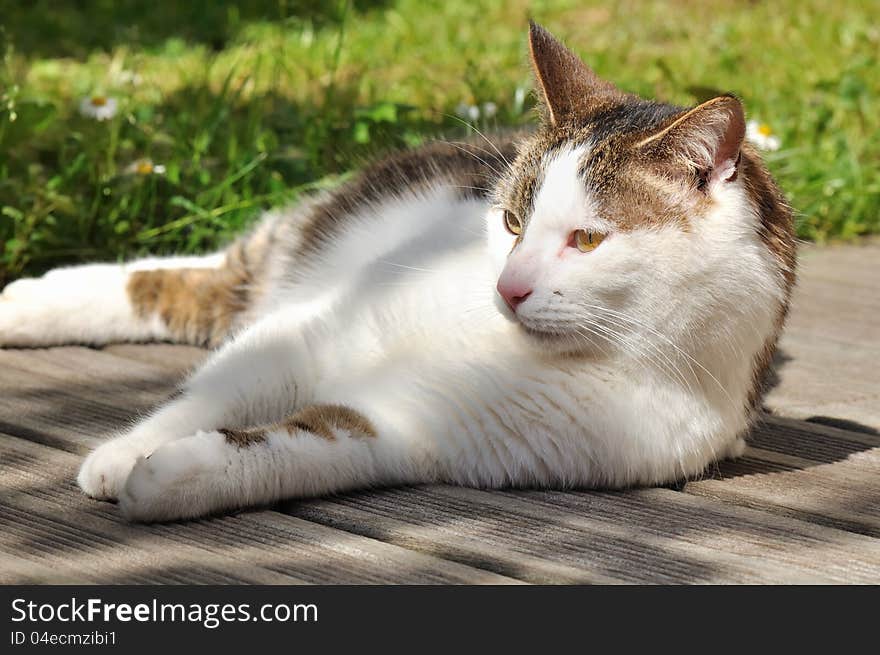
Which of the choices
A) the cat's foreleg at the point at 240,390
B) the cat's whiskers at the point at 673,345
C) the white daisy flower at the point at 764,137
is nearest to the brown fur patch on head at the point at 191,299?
the cat's foreleg at the point at 240,390

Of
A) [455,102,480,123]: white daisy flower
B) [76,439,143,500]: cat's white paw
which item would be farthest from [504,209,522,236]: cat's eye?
[455,102,480,123]: white daisy flower

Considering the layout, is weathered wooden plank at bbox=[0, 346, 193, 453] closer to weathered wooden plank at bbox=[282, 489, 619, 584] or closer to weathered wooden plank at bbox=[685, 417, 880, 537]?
weathered wooden plank at bbox=[282, 489, 619, 584]

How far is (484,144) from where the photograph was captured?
2988mm

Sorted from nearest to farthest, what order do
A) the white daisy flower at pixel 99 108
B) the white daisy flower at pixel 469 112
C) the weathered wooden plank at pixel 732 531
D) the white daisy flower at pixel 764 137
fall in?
the weathered wooden plank at pixel 732 531
the white daisy flower at pixel 99 108
the white daisy flower at pixel 469 112
the white daisy flower at pixel 764 137

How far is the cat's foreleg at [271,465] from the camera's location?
1.73 meters

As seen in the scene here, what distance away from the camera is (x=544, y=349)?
1972 mm

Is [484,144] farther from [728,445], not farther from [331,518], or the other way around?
[331,518]

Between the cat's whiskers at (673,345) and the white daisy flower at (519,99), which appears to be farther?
the white daisy flower at (519,99)

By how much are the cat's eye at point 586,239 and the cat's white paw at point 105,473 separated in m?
0.81

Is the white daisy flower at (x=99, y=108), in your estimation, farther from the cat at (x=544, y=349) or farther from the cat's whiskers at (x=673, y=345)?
the cat's whiskers at (x=673, y=345)

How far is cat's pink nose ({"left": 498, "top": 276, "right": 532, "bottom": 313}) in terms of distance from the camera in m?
1.88

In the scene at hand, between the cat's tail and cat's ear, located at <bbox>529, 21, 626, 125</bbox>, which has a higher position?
cat's ear, located at <bbox>529, 21, 626, 125</bbox>

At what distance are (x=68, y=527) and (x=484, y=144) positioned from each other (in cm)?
164

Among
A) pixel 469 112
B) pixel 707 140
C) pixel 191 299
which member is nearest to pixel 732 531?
pixel 707 140
